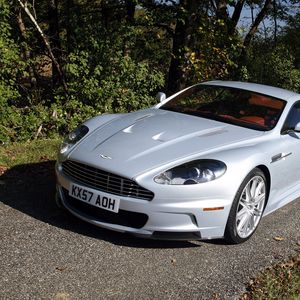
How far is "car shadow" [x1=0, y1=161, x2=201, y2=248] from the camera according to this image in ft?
14.6

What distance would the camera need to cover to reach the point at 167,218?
4133 mm

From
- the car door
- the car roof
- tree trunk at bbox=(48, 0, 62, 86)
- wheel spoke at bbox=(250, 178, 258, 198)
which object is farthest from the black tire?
tree trunk at bbox=(48, 0, 62, 86)

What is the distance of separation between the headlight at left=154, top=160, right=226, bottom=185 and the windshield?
1.09 meters

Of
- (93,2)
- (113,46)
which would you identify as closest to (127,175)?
(113,46)

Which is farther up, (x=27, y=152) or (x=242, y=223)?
(x=242, y=223)

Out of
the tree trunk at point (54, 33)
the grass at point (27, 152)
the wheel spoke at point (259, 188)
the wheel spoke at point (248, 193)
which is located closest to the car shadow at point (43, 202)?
the grass at point (27, 152)

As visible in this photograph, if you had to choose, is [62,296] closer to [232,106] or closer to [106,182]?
[106,182]

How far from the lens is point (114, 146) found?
15.0 ft

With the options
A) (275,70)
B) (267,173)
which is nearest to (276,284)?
(267,173)

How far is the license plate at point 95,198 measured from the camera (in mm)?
4172

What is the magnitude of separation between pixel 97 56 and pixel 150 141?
5007mm

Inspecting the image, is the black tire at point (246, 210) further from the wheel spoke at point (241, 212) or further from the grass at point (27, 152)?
the grass at point (27, 152)

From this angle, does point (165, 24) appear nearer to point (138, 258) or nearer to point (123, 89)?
point (123, 89)

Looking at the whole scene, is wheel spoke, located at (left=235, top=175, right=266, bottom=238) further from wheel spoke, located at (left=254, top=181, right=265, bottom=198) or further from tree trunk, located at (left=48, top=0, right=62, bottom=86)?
tree trunk, located at (left=48, top=0, right=62, bottom=86)
